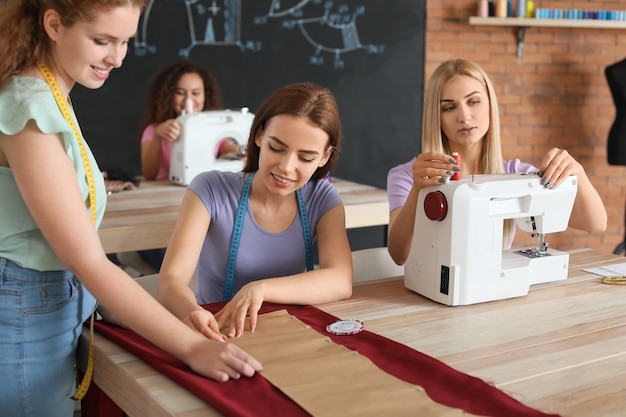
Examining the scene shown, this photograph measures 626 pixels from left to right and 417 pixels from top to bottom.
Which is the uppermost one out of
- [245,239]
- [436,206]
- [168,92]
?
[168,92]

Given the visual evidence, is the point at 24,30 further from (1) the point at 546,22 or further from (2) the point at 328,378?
(1) the point at 546,22

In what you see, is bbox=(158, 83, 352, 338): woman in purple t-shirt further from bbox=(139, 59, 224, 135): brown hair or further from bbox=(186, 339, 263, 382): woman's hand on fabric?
bbox=(139, 59, 224, 135): brown hair

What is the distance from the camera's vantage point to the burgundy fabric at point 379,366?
1.18 metres

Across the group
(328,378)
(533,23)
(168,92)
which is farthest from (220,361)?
(533,23)

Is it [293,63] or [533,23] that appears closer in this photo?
[293,63]

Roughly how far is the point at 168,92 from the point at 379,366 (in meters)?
2.69

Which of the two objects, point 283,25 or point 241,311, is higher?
point 283,25

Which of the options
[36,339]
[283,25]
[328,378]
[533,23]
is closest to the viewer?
[328,378]

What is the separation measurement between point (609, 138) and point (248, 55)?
235 cm

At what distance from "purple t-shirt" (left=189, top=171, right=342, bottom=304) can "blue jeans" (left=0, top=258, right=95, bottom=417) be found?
0.50 metres

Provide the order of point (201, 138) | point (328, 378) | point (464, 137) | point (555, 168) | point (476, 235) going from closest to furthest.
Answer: point (328, 378) < point (476, 235) < point (555, 168) < point (464, 137) < point (201, 138)

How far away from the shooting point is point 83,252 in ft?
4.21

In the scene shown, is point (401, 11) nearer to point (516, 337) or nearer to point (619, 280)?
point (619, 280)

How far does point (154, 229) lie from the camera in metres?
2.55
